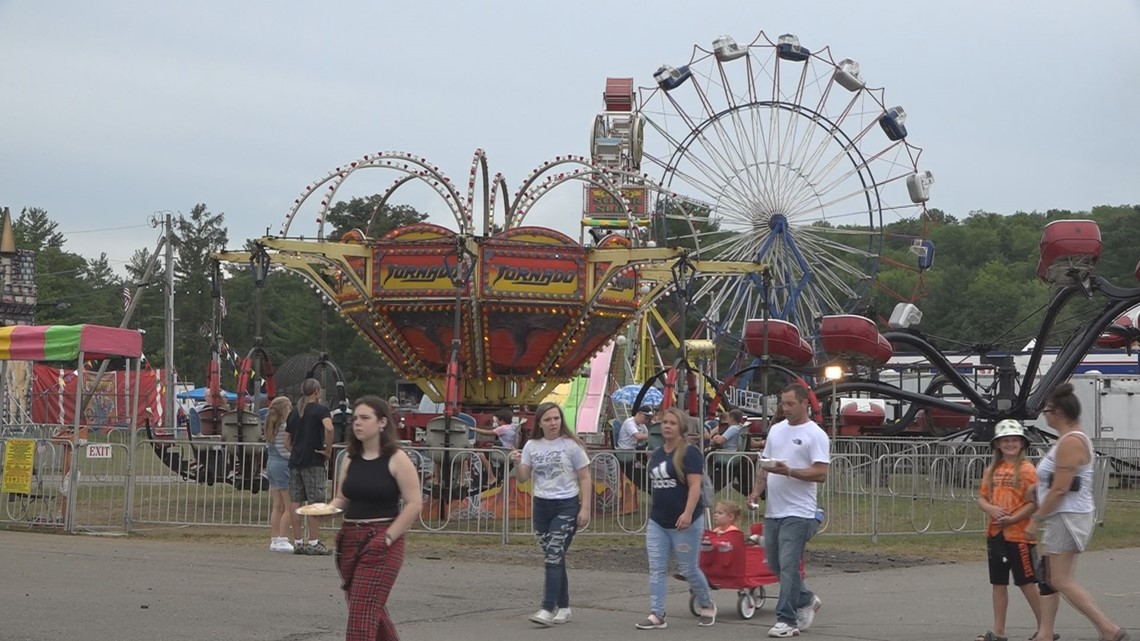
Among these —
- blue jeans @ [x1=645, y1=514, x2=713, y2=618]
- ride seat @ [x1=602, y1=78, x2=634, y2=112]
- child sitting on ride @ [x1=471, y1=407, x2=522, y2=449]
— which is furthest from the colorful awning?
ride seat @ [x1=602, y1=78, x2=634, y2=112]

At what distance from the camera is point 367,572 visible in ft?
22.7

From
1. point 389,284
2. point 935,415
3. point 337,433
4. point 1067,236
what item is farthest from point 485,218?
point 935,415

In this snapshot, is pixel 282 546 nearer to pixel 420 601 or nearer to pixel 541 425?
pixel 420 601

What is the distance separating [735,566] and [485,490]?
21.8 feet

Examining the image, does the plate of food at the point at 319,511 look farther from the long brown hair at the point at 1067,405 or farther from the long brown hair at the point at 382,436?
the long brown hair at the point at 1067,405

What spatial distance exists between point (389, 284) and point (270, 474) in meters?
6.08

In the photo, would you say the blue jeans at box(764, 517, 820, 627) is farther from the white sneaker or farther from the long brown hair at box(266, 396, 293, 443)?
the long brown hair at box(266, 396, 293, 443)

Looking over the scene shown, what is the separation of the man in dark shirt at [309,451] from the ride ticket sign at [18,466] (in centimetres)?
379

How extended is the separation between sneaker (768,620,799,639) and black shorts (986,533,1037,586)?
129 centimetres

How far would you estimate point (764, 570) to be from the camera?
10.2 meters

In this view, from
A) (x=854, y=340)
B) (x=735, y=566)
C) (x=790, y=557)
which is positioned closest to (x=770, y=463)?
(x=790, y=557)

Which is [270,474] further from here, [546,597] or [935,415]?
[935,415]

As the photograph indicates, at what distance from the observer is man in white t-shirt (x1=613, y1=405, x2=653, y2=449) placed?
19.0 metres

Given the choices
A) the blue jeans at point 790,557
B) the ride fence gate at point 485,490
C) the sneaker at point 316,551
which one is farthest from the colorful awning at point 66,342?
the blue jeans at point 790,557
